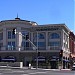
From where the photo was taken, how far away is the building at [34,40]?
80.9 m

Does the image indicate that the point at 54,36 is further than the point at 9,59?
No

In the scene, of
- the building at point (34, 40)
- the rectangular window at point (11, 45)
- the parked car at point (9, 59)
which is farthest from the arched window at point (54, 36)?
the parked car at point (9, 59)

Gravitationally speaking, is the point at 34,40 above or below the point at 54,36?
below

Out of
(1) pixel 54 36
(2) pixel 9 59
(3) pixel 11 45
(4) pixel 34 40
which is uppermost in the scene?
(1) pixel 54 36

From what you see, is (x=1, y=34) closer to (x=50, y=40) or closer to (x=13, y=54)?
(x=13, y=54)

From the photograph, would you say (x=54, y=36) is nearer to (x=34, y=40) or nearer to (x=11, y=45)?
(x=34, y=40)

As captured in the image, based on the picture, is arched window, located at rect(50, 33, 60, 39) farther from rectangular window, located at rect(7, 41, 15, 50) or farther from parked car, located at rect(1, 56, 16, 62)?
parked car, located at rect(1, 56, 16, 62)

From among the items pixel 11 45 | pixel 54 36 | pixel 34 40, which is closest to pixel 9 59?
Result: pixel 11 45

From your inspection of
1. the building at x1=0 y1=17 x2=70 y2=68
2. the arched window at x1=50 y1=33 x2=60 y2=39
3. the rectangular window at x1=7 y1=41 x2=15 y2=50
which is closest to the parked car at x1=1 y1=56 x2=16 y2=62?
the building at x1=0 y1=17 x2=70 y2=68

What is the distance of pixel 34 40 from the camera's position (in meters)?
85.2

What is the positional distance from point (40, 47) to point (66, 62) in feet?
29.9

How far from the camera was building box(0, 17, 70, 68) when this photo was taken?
80938mm

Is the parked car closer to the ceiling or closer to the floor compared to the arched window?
closer to the floor

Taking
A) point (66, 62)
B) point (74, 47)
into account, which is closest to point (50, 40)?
point (66, 62)
